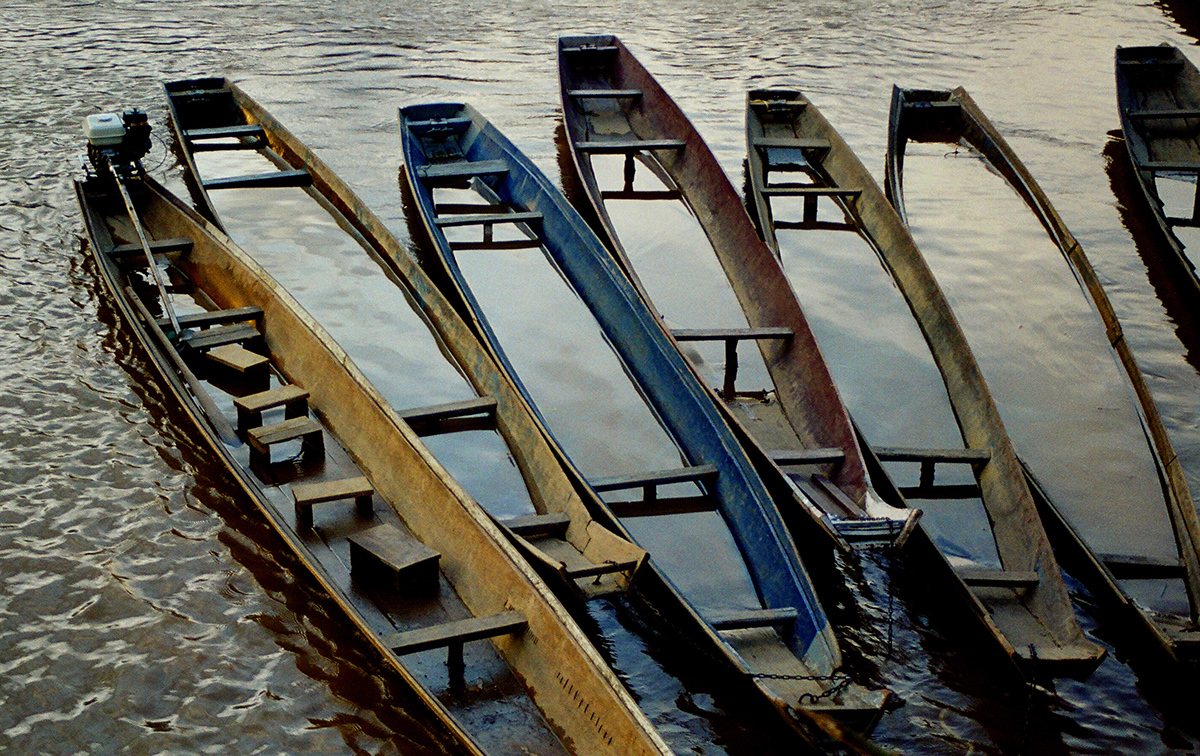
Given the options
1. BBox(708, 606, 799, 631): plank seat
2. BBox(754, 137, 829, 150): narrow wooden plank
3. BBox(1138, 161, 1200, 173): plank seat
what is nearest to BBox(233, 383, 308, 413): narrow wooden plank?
BBox(708, 606, 799, 631): plank seat

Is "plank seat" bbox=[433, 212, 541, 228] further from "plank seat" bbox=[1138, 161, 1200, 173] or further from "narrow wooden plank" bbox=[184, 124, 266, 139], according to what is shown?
"plank seat" bbox=[1138, 161, 1200, 173]

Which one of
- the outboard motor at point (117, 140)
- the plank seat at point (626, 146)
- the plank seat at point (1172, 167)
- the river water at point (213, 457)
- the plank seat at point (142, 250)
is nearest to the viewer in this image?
the river water at point (213, 457)

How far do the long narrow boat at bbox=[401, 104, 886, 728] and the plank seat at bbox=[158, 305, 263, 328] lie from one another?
178cm

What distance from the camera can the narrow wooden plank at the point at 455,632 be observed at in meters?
5.63

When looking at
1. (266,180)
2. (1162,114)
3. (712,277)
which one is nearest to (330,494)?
(712,277)

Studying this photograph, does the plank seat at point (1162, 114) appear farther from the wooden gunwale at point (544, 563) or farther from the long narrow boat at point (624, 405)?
the wooden gunwale at point (544, 563)

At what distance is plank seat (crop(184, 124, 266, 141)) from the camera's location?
12.6 metres

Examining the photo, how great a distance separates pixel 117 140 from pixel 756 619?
807cm

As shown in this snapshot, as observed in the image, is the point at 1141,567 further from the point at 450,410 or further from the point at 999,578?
the point at 450,410

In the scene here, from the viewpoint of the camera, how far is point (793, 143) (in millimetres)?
11812

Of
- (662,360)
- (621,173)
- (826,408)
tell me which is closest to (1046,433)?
(826,408)

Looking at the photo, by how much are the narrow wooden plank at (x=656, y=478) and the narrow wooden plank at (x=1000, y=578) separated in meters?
1.81

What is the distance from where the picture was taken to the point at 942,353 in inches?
350

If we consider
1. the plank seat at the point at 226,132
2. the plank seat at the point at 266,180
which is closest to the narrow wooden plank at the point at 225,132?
the plank seat at the point at 226,132
